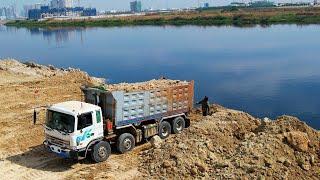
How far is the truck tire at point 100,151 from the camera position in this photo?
651 inches

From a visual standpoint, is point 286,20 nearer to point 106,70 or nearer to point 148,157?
point 106,70

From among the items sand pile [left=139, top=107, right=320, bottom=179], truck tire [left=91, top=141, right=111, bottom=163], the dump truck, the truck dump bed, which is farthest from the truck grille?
sand pile [left=139, top=107, right=320, bottom=179]

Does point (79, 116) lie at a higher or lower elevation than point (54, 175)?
higher

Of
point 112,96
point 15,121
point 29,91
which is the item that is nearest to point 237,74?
point 29,91

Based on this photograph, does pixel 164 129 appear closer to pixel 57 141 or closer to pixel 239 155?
pixel 57 141

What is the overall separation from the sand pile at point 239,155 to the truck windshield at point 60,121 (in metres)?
2.88

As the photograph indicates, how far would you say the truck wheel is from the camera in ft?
63.0

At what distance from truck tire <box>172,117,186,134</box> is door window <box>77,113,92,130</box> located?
476cm

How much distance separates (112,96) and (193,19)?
123m

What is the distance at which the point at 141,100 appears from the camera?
18.0 meters

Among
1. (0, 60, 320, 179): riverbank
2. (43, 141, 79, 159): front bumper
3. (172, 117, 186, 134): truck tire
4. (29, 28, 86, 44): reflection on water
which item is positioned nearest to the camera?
(0, 60, 320, 179): riverbank

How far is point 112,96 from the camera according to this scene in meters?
17.0

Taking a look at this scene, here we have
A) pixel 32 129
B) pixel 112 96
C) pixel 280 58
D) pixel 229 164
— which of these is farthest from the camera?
pixel 280 58

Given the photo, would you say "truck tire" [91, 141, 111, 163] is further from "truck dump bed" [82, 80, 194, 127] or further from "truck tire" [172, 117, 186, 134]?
"truck tire" [172, 117, 186, 134]
